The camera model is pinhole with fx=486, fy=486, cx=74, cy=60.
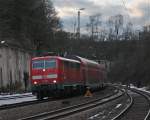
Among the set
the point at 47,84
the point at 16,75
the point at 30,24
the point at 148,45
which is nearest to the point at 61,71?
the point at 47,84

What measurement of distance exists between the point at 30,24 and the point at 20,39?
595 cm

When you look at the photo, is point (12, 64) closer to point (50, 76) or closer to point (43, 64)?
point (43, 64)

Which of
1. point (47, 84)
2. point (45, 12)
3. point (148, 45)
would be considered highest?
point (45, 12)

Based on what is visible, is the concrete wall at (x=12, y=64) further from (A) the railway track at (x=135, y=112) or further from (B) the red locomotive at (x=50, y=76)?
(A) the railway track at (x=135, y=112)

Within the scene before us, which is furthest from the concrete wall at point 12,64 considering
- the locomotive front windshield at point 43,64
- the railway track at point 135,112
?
the railway track at point 135,112

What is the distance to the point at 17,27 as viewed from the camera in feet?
258

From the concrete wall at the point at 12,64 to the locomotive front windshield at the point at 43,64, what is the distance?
23.4 meters

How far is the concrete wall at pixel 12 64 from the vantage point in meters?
61.4

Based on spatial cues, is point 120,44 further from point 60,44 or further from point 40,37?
point 40,37

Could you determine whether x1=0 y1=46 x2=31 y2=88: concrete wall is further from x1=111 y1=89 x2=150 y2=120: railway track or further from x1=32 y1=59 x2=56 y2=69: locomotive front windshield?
x1=111 y1=89 x2=150 y2=120: railway track

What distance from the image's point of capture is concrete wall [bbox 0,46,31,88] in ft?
201

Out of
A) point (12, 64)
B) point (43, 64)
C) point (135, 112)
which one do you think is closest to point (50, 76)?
point (43, 64)

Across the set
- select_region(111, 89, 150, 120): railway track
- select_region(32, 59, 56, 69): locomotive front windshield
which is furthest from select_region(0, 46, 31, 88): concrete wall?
select_region(111, 89, 150, 120): railway track

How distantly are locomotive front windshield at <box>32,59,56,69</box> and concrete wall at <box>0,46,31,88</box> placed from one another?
23389 mm
